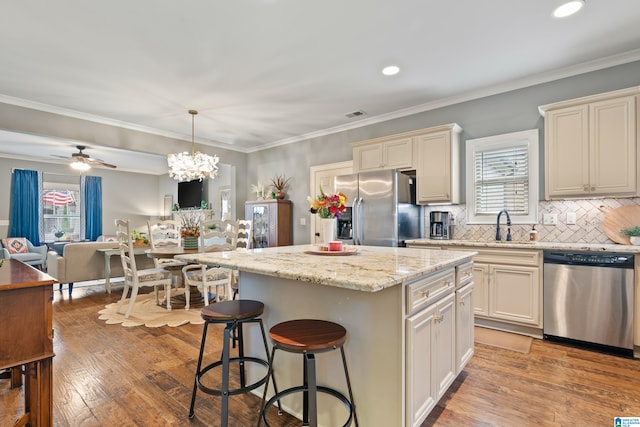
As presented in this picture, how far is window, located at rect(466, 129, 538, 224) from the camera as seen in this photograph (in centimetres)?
345

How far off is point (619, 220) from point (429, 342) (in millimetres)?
2669

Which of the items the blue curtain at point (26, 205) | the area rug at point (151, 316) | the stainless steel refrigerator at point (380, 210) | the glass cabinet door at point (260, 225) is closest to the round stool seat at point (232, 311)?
the area rug at point (151, 316)

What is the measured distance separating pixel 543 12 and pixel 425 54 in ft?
2.99

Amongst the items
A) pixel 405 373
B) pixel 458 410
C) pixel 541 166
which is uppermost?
pixel 541 166

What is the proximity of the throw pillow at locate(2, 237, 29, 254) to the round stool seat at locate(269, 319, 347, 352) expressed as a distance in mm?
8156

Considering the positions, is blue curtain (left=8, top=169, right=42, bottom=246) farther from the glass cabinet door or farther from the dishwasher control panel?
the dishwasher control panel

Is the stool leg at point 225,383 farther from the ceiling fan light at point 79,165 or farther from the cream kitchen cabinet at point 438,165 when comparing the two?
the ceiling fan light at point 79,165

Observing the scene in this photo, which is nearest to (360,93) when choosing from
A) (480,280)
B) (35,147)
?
(480,280)

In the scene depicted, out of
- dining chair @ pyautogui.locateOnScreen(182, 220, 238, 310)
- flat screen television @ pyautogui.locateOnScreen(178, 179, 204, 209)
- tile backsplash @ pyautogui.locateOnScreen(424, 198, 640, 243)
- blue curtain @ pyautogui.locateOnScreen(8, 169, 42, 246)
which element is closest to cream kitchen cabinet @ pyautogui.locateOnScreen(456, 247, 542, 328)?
tile backsplash @ pyautogui.locateOnScreen(424, 198, 640, 243)

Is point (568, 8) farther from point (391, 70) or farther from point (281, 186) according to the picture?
point (281, 186)

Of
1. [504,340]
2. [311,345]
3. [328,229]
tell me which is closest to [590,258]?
[504,340]

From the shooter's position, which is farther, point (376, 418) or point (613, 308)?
point (613, 308)

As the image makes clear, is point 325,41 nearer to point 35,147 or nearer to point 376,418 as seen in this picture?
point 376,418

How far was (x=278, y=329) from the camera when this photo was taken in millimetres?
1500
